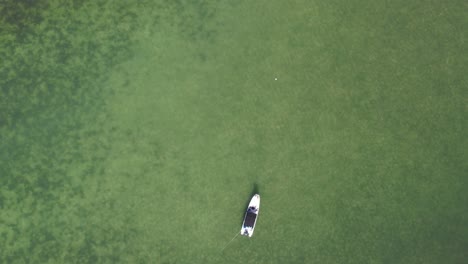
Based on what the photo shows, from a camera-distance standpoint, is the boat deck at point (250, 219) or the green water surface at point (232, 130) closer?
the boat deck at point (250, 219)

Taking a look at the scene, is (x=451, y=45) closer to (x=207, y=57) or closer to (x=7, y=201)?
(x=207, y=57)

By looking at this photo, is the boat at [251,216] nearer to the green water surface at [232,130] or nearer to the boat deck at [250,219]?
the boat deck at [250,219]

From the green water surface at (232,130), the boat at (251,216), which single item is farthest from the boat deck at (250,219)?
the green water surface at (232,130)

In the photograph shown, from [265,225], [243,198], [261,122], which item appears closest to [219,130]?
[261,122]

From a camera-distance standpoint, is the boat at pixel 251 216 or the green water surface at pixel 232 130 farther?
the green water surface at pixel 232 130

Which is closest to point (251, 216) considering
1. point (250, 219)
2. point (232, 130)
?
point (250, 219)

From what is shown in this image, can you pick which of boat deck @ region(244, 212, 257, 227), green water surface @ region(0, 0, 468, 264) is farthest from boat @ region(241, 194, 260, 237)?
green water surface @ region(0, 0, 468, 264)

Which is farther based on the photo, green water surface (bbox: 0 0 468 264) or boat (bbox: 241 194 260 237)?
green water surface (bbox: 0 0 468 264)

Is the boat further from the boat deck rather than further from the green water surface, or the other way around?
the green water surface

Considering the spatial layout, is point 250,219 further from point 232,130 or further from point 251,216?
point 232,130
